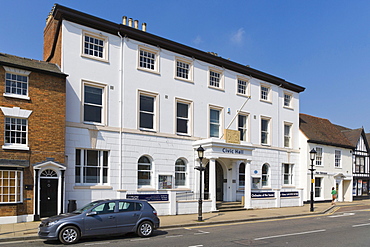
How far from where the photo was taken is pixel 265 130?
2914cm

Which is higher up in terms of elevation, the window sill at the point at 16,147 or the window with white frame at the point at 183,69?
the window with white frame at the point at 183,69

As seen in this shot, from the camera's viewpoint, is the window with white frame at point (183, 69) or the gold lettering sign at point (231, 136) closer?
the window with white frame at point (183, 69)

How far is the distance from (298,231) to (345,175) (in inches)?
911

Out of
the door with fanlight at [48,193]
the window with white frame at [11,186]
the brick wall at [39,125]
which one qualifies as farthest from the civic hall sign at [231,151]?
the window with white frame at [11,186]

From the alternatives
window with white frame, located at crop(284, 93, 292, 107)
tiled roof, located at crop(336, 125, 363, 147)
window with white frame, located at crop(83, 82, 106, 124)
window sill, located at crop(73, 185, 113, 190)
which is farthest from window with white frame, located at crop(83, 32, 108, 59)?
tiled roof, located at crop(336, 125, 363, 147)

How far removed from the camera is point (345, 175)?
35812mm

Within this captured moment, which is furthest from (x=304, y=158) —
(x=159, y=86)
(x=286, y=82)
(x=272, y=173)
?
(x=159, y=86)

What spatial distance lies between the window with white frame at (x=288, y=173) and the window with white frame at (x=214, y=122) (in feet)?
27.8

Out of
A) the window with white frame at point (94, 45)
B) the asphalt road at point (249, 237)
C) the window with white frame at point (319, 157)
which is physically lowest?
the asphalt road at point (249, 237)

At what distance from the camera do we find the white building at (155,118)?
19203mm

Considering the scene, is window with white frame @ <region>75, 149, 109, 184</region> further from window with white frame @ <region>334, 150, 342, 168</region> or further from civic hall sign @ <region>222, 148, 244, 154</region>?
window with white frame @ <region>334, 150, 342, 168</region>

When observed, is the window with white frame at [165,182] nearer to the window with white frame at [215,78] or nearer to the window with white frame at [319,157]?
the window with white frame at [215,78]

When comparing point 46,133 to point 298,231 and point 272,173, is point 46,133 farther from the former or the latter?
point 272,173

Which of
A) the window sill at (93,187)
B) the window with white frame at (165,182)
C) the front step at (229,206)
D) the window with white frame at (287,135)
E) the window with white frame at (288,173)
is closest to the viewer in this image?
the window sill at (93,187)
